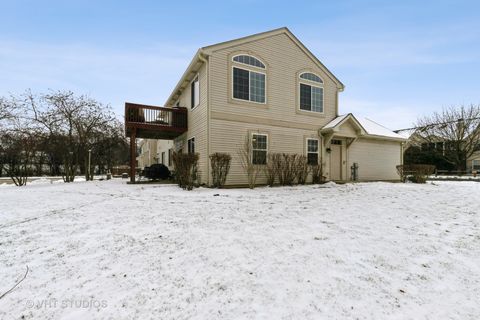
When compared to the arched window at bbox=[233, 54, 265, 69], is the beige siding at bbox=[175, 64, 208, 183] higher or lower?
lower

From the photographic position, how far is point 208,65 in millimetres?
9969

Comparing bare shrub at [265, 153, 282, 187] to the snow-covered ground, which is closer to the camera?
the snow-covered ground

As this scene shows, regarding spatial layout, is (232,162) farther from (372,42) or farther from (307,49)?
(372,42)

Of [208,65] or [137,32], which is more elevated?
[137,32]

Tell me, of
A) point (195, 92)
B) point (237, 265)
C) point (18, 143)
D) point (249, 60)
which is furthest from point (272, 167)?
point (18, 143)

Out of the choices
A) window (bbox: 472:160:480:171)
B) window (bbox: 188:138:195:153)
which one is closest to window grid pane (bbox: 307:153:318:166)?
window (bbox: 188:138:195:153)

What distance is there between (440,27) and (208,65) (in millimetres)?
14391

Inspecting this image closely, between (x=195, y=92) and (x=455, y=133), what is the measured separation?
1101 inches

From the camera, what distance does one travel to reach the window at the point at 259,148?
1074 centimetres

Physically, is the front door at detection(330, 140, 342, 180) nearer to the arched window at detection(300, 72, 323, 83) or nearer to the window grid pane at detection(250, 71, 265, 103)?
the arched window at detection(300, 72, 323, 83)

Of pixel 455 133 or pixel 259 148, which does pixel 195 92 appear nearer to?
pixel 259 148

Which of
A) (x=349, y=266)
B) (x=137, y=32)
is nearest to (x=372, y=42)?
(x=137, y=32)

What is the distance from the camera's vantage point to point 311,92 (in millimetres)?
12570

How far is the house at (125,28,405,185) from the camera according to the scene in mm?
10203
